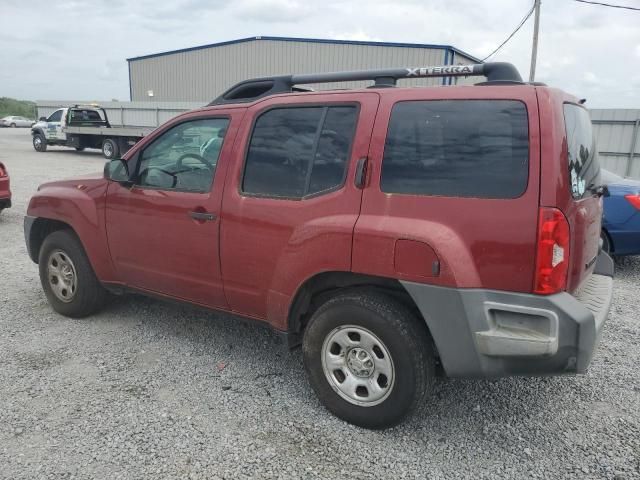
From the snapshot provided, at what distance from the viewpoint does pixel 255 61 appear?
29.4 m

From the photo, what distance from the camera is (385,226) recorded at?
8.63ft

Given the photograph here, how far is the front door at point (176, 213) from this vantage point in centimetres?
339

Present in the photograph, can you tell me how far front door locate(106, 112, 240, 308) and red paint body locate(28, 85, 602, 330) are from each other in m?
0.01

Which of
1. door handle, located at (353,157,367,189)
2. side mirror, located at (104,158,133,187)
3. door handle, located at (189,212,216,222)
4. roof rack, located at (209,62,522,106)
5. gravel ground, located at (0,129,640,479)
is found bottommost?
gravel ground, located at (0,129,640,479)

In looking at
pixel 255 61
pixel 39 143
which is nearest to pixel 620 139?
pixel 255 61

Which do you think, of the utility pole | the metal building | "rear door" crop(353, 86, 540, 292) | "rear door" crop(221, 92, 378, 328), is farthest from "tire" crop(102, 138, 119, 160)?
"rear door" crop(353, 86, 540, 292)

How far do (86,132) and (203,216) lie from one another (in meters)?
20.9

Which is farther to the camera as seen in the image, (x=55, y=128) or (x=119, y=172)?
(x=55, y=128)

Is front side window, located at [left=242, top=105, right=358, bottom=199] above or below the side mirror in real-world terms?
above

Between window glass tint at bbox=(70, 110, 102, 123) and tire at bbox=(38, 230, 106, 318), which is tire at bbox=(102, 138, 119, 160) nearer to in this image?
window glass tint at bbox=(70, 110, 102, 123)

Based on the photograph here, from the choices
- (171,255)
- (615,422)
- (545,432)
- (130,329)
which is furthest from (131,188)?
(615,422)

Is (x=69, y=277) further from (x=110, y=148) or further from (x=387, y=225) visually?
(x=110, y=148)

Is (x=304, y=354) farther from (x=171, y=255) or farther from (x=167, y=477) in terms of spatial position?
(x=171, y=255)

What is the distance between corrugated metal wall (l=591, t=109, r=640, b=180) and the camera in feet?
46.1
